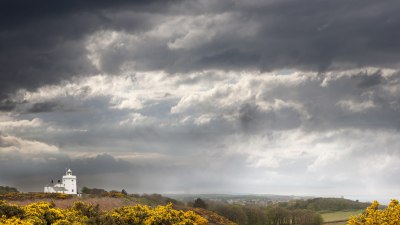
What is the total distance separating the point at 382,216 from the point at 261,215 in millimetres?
124920

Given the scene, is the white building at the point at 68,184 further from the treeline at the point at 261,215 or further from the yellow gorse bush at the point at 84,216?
the yellow gorse bush at the point at 84,216

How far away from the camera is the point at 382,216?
1057 inches

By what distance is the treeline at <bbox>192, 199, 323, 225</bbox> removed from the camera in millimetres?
137750

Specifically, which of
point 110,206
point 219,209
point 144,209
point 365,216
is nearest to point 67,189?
point 219,209

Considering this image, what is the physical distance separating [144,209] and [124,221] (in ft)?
10.2

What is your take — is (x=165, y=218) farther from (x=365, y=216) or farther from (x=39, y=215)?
(x=365, y=216)

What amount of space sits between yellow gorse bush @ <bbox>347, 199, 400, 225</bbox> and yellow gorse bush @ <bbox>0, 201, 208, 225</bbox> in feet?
70.1

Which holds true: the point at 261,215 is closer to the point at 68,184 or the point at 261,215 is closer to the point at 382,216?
the point at 68,184

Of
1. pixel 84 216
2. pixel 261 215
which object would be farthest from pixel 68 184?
pixel 84 216

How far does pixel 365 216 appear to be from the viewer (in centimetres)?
2805

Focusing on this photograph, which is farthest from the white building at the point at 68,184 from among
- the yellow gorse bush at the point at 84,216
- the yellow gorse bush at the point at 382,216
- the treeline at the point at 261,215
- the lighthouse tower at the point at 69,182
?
the yellow gorse bush at the point at 382,216

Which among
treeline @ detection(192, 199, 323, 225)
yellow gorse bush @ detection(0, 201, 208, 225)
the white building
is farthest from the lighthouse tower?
yellow gorse bush @ detection(0, 201, 208, 225)

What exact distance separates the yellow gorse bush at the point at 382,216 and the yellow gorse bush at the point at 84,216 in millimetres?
21367

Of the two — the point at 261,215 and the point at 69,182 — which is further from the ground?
the point at 69,182
